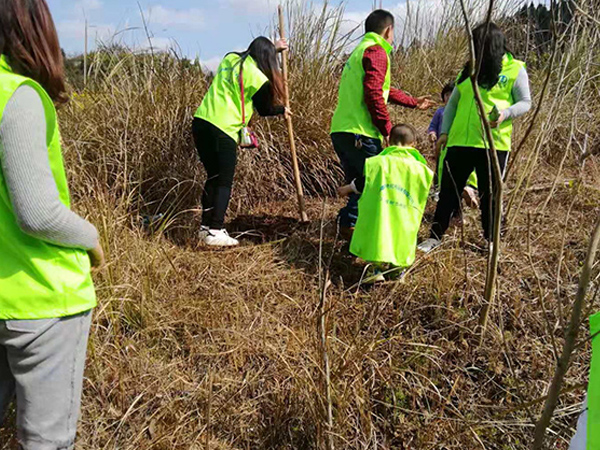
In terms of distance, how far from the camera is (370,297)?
265 centimetres

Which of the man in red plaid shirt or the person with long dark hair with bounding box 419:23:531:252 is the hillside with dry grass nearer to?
the person with long dark hair with bounding box 419:23:531:252

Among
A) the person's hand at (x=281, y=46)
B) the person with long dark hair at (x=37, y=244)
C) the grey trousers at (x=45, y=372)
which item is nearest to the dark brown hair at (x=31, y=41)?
the person with long dark hair at (x=37, y=244)

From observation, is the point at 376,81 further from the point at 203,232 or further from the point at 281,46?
the point at 203,232

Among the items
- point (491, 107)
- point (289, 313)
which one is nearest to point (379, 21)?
point (491, 107)

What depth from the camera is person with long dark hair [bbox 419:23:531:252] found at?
2846 mm

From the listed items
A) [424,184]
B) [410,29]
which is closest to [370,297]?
[424,184]

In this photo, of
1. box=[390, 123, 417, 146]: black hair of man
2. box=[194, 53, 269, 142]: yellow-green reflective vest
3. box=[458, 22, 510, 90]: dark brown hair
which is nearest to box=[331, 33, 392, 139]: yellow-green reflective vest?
box=[390, 123, 417, 146]: black hair of man

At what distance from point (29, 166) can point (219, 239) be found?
2.36 metres

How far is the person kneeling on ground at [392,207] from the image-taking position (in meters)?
2.72

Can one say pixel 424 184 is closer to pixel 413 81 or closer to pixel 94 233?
pixel 94 233

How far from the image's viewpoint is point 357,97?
3.36 m

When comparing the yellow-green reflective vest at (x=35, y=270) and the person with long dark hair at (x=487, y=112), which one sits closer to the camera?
the yellow-green reflective vest at (x=35, y=270)

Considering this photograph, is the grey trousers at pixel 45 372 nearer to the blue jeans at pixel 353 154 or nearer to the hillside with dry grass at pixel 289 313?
the hillside with dry grass at pixel 289 313

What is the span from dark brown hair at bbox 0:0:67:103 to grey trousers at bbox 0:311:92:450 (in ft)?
2.02
